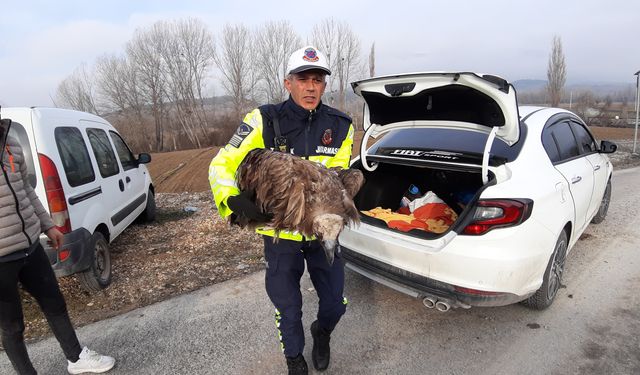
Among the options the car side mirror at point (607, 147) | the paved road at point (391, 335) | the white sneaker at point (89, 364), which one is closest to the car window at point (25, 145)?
the paved road at point (391, 335)

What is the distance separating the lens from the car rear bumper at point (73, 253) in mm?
3355

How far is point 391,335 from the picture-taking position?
302 centimetres

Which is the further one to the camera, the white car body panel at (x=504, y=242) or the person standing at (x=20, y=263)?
the white car body panel at (x=504, y=242)

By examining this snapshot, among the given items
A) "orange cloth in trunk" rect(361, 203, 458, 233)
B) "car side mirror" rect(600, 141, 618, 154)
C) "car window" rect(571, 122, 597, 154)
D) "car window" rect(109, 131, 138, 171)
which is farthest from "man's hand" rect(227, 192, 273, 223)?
"car side mirror" rect(600, 141, 618, 154)

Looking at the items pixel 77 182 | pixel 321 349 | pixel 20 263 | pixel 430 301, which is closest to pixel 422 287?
pixel 430 301

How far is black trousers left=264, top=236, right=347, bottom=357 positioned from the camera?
2266mm

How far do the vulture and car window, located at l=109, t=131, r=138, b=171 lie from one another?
14.7 ft

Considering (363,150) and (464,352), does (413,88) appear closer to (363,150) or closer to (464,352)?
(363,150)

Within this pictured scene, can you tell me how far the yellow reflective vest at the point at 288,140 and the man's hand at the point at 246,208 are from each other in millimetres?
67

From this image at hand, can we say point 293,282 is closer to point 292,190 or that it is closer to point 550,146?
point 292,190

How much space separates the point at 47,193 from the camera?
332 centimetres

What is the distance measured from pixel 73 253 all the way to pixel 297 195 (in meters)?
2.88

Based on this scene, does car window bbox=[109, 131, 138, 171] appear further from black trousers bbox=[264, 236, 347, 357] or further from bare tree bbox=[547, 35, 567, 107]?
bare tree bbox=[547, 35, 567, 107]

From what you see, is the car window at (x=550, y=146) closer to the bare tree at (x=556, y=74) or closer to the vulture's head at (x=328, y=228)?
the vulture's head at (x=328, y=228)
